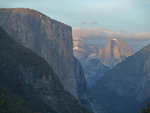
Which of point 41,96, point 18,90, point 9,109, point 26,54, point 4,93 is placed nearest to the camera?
point 9,109

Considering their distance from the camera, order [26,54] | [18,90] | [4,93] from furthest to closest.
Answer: [26,54]
[18,90]
[4,93]

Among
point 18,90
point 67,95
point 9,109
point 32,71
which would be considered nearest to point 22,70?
point 32,71

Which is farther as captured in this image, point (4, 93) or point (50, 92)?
point (50, 92)

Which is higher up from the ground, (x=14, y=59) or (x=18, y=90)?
(x=14, y=59)

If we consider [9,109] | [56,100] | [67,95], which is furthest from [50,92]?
[9,109]

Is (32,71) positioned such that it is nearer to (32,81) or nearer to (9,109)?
(32,81)

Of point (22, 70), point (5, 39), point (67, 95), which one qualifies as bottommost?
point (67, 95)
